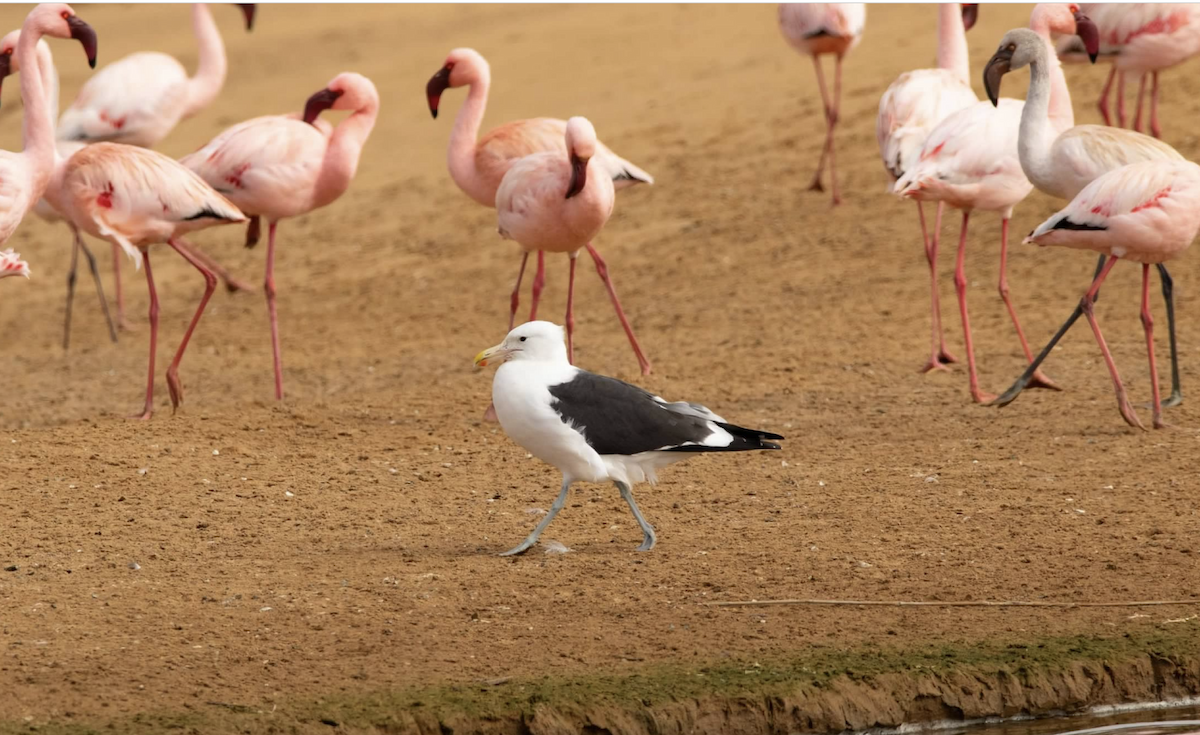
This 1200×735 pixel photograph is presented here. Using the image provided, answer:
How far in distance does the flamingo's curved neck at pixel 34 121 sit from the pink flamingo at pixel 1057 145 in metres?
4.38

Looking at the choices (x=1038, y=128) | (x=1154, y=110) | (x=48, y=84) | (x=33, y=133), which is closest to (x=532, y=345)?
(x=1038, y=128)

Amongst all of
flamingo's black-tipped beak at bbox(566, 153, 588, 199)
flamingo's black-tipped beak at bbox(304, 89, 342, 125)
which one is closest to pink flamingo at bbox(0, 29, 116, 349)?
flamingo's black-tipped beak at bbox(304, 89, 342, 125)

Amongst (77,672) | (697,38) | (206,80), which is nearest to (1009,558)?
(77,672)

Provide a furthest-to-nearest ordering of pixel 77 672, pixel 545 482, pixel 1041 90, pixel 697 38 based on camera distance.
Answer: pixel 697 38
pixel 1041 90
pixel 545 482
pixel 77 672

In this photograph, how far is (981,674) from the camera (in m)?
4.38

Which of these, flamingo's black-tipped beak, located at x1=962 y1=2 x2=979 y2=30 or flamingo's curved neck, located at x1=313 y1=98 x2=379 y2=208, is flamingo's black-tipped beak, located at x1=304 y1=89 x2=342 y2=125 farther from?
flamingo's black-tipped beak, located at x1=962 y1=2 x2=979 y2=30

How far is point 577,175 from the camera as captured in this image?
7625 millimetres

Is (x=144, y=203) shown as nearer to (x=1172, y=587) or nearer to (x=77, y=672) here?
(x=77, y=672)

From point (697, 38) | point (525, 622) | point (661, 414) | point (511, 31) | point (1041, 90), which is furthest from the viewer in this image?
point (511, 31)

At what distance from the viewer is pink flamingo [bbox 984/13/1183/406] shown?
23.9 ft

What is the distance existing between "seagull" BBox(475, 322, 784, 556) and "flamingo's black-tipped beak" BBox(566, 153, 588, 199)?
7.64 ft

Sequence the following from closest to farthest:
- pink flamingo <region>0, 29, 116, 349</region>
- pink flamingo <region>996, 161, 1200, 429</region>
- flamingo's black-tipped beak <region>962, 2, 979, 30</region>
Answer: pink flamingo <region>996, 161, 1200, 429</region>
pink flamingo <region>0, 29, 116, 349</region>
flamingo's black-tipped beak <region>962, 2, 979, 30</region>

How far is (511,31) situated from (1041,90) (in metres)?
14.2

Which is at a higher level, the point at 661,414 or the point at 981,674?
the point at 661,414
